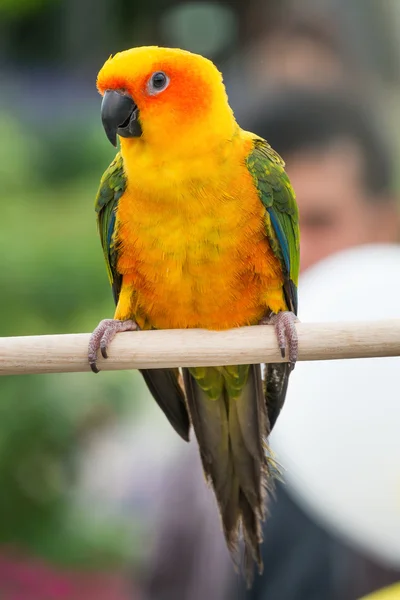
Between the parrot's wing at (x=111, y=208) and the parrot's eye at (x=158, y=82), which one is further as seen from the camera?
the parrot's wing at (x=111, y=208)

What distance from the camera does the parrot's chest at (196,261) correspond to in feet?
3.12

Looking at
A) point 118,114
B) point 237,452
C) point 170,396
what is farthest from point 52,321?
point 118,114

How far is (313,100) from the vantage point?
5.64 feet

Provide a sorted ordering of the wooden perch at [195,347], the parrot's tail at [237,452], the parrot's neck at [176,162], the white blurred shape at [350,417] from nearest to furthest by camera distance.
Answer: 1. the wooden perch at [195,347]
2. the parrot's neck at [176,162]
3. the parrot's tail at [237,452]
4. the white blurred shape at [350,417]

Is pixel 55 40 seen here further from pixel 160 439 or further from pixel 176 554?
pixel 176 554

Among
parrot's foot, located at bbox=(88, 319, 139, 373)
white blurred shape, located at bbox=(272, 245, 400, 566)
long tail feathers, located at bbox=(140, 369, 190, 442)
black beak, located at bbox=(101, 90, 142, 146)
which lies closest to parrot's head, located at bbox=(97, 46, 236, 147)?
black beak, located at bbox=(101, 90, 142, 146)

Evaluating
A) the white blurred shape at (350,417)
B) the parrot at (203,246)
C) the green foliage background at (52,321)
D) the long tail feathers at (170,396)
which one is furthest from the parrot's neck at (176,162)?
the green foliage background at (52,321)

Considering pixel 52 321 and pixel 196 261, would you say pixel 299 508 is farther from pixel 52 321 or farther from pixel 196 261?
pixel 196 261

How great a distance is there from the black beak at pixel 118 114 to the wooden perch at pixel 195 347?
0.27 metres

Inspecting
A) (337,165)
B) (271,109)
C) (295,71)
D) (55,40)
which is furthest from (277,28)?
(55,40)

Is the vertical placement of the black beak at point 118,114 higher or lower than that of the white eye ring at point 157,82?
lower

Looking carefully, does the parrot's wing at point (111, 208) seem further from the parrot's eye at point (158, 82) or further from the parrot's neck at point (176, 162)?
the parrot's eye at point (158, 82)

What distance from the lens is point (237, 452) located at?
1065 millimetres

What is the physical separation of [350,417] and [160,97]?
783mm
